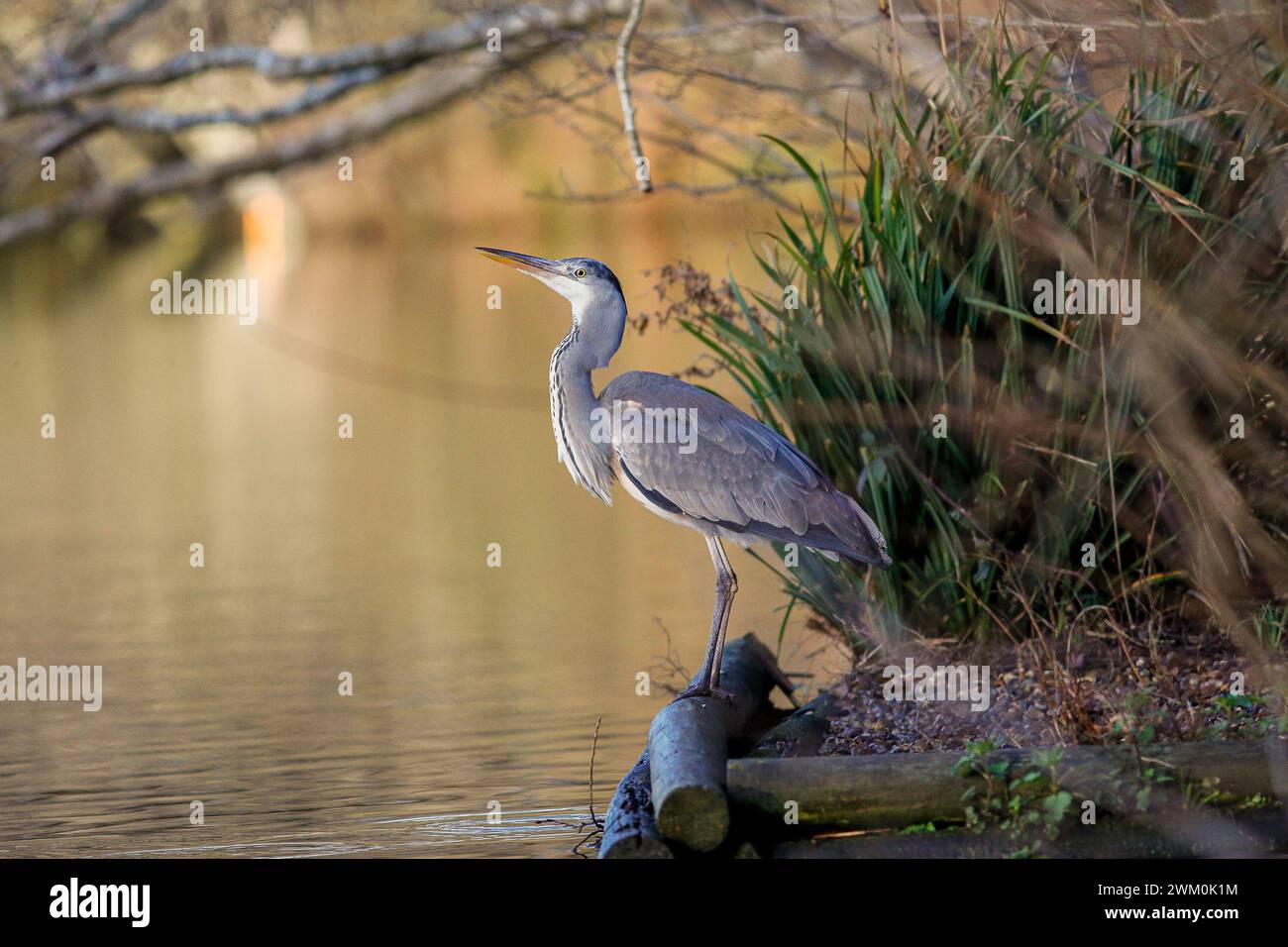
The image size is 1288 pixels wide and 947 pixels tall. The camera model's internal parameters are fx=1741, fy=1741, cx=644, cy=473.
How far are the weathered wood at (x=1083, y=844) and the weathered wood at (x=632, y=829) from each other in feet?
1.24

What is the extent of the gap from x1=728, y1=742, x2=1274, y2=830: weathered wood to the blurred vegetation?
1181 mm

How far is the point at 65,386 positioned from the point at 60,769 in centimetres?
1453

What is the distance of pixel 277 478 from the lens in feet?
51.7

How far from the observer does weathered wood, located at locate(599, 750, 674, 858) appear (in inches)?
198

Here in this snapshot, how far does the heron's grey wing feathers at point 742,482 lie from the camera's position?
20.4 feet

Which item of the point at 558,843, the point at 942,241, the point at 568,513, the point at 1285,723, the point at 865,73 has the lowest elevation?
the point at 558,843

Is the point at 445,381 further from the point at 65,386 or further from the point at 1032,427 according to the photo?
the point at 1032,427

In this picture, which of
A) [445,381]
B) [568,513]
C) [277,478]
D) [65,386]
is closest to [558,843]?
[568,513]

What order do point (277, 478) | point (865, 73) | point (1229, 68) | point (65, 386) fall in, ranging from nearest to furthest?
point (1229, 68) < point (865, 73) < point (277, 478) < point (65, 386)

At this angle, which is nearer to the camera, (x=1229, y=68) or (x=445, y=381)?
(x=1229, y=68)

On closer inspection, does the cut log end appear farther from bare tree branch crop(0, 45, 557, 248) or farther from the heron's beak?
bare tree branch crop(0, 45, 557, 248)

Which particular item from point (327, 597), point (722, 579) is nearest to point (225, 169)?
point (327, 597)

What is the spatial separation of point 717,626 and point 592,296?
4.34 ft

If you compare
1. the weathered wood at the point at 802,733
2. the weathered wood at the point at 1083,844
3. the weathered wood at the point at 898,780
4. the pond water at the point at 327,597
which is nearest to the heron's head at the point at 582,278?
the weathered wood at the point at 802,733
